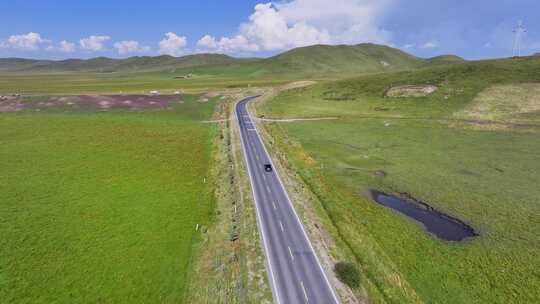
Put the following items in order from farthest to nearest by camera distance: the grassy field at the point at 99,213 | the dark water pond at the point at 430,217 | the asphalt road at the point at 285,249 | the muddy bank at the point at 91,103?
the muddy bank at the point at 91,103 < the dark water pond at the point at 430,217 < the grassy field at the point at 99,213 < the asphalt road at the point at 285,249

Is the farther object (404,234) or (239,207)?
(239,207)

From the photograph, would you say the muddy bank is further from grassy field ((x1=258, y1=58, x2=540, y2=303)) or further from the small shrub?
the small shrub

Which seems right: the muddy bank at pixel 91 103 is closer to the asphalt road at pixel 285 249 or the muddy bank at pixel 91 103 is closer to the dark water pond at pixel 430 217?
the asphalt road at pixel 285 249

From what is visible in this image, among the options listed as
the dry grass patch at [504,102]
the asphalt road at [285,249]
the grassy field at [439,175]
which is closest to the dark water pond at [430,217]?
the grassy field at [439,175]

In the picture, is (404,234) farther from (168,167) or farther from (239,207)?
(168,167)

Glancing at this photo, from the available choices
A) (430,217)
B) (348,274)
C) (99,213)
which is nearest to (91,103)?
(99,213)

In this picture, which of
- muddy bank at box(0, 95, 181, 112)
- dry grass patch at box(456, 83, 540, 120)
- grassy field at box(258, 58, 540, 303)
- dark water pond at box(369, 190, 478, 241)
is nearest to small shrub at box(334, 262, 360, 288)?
grassy field at box(258, 58, 540, 303)

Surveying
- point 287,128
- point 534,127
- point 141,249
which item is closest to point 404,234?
point 141,249
